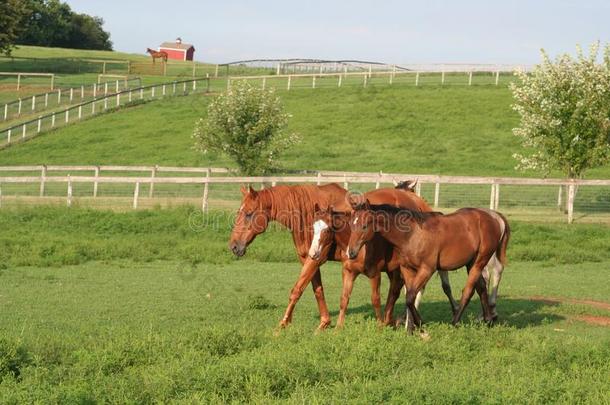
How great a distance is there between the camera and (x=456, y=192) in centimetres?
3161

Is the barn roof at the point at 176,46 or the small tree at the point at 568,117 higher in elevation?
the barn roof at the point at 176,46

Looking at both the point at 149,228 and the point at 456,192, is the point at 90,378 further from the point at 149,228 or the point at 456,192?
the point at 456,192

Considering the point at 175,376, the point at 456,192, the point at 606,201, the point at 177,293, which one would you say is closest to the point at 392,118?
the point at 456,192

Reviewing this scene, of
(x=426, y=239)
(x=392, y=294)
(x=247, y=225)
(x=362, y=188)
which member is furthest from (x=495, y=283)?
(x=362, y=188)

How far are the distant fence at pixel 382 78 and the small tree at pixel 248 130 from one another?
83.9ft

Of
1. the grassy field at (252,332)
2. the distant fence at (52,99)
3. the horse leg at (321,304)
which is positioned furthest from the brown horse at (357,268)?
the distant fence at (52,99)

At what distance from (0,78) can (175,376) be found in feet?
208

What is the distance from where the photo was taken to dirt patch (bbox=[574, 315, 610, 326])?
12.8 metres

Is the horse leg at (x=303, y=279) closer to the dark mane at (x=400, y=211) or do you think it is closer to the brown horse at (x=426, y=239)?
the brown horse at (x=426, y=239)

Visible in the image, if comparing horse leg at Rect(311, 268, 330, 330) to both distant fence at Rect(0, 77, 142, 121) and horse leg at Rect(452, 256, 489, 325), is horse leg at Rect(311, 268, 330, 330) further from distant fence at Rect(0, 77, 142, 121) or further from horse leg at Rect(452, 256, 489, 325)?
distant fence at Rect(0, 77, 142, 121)

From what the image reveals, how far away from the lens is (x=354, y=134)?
46.3m

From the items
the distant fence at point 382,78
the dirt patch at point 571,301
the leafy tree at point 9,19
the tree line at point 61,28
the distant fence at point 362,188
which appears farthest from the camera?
the tree line at point 61,28

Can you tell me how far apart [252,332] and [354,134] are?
3637 cm

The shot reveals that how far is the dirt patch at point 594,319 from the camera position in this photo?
1279 centimetres
